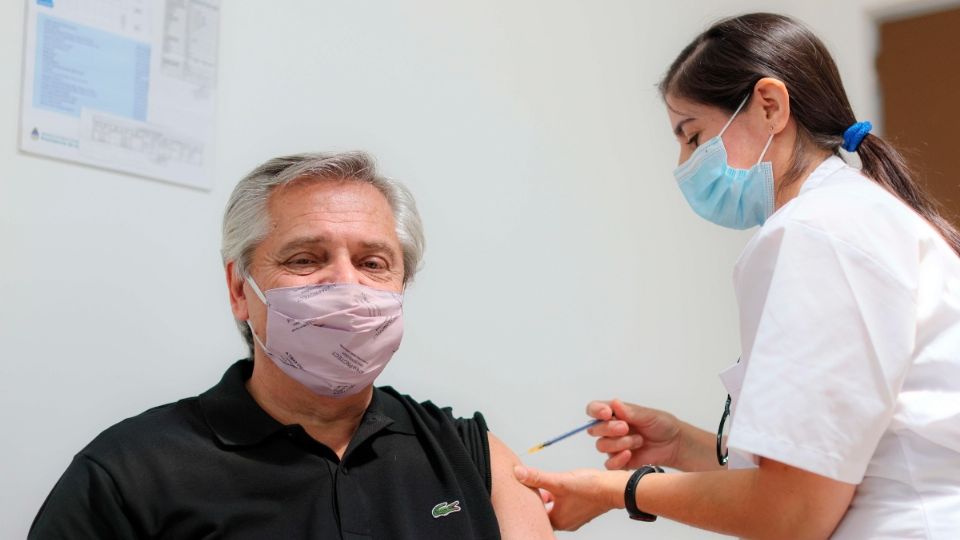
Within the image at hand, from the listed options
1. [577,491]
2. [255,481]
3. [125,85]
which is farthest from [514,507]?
[125,85]

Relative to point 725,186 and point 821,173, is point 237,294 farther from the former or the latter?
point 821,173

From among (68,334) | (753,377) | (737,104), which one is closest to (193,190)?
(68,334)

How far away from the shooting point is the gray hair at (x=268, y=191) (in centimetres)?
178

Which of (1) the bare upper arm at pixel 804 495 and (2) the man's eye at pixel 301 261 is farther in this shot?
(2) the man's eye at pixel 301 261

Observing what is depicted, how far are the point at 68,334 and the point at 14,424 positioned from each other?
0.18m

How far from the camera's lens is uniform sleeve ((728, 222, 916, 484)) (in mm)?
1264

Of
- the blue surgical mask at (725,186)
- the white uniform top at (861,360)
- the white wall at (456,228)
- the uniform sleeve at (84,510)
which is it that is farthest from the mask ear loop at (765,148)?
the uniform sleeve at (84,510)

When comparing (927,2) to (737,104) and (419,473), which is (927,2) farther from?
(419,473)

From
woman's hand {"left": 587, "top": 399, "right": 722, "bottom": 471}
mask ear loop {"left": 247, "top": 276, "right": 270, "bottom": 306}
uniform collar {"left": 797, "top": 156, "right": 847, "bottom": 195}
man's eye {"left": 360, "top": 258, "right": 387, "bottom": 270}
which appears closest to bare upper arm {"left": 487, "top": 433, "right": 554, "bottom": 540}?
woman's hand {"left": 587, "top": 399, "right": 722, "bottom": 471}

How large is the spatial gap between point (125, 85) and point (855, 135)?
1.32 metres

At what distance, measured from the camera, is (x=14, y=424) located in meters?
1.73

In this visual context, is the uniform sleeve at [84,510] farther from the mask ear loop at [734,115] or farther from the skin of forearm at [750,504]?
the mask ear loop at [734,115]

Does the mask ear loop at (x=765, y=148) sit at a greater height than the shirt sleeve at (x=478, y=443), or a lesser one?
greater

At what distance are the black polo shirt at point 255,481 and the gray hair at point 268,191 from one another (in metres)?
0.21
